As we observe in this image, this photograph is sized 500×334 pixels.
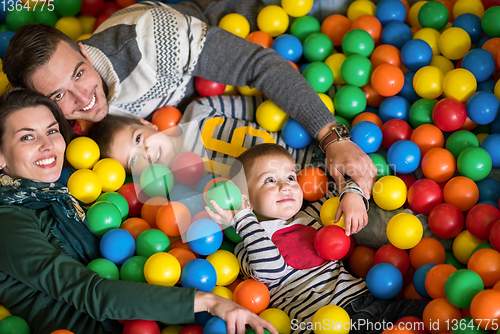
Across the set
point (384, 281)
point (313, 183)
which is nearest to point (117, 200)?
point (313, 183)

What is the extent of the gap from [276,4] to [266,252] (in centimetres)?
165

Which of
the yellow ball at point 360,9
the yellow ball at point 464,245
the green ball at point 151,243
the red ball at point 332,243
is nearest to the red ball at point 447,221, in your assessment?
the yellow ball at point 464,245

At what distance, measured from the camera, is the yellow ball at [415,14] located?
2.28m

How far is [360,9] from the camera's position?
2.34 meters

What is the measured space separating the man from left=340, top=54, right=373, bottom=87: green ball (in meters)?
0.27

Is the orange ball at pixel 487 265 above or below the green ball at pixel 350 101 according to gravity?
below

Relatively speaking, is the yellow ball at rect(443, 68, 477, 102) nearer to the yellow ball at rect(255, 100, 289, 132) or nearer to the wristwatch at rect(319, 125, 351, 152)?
the wristwatch at rect(319, 125, 351, 152)

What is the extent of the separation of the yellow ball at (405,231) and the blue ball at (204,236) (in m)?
0.65

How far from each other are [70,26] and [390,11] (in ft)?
6.25

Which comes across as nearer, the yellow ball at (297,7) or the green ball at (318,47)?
the green ball at (318,47)

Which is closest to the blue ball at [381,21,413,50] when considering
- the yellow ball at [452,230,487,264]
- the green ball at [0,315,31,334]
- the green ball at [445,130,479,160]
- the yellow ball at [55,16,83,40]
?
the green ball at [445,130,479,160]

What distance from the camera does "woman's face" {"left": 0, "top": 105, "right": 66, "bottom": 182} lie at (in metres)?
1.50

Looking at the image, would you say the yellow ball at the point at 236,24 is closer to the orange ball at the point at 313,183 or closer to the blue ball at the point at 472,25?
the orange ball at the point at 313,183

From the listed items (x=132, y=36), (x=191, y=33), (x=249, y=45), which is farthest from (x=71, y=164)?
(x=249, y=45)
